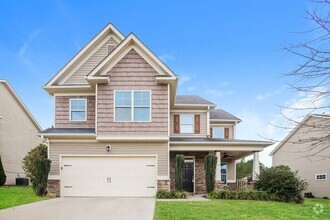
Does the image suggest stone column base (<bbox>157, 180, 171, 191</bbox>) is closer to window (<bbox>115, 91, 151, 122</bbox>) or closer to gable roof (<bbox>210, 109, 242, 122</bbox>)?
window (<bbox>115, 91, 151, 122</bbox>)

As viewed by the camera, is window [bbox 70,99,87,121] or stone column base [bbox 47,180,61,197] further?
window [bbox 70,99,87,121]

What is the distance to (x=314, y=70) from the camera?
12.9ft

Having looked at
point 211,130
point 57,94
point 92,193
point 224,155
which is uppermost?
point 57,94

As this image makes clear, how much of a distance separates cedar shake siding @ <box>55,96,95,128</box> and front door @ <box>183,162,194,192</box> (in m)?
6.30

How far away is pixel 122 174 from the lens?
17.9m

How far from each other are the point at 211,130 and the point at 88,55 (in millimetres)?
10295

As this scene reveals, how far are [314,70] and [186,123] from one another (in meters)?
18.5

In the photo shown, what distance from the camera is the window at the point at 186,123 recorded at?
73.0 feet

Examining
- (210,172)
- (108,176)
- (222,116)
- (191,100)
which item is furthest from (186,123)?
(108,176)

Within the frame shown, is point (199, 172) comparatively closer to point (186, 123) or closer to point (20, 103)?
point (186, 123)

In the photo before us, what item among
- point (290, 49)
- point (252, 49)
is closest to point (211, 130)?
point (252, 49)

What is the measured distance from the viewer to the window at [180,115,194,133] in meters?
22.3

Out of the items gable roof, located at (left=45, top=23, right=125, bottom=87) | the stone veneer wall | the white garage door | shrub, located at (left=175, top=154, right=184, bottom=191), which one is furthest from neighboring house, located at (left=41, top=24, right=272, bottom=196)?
the stone veneer wall

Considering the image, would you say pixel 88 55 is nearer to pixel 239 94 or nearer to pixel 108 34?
pixel 108 34
